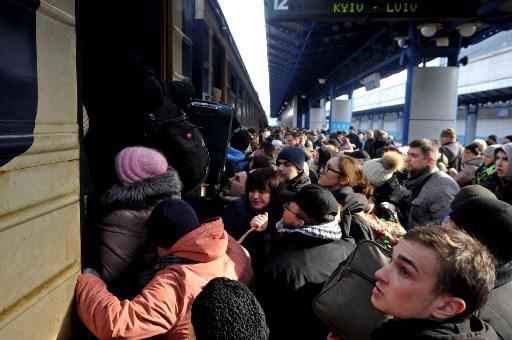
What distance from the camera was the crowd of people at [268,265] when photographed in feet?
4.15

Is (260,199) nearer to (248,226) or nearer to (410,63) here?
(248,226)

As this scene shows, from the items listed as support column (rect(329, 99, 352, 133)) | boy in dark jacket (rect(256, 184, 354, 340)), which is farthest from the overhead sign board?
support column (rect(329, 99, 352, 133))

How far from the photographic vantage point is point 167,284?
1608 mm

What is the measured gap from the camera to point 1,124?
111 centimetres

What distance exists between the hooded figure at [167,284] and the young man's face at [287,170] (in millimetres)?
1819

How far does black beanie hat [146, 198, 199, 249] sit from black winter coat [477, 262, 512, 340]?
3.74 ft

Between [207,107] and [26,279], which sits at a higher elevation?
[207,107]

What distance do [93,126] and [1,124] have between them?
1469 mm

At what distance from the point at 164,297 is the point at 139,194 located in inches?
21.4

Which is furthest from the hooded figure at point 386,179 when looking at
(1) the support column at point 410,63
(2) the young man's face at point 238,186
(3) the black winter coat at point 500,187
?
(1) the support column at point 410,63

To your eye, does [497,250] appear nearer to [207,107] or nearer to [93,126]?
[207,107]

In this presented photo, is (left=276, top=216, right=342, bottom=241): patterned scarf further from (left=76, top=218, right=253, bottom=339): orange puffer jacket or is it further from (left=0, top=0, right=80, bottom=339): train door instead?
(left=0, top=0, right=80, bottom=339): train door

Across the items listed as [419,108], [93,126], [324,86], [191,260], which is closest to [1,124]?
[191,260]

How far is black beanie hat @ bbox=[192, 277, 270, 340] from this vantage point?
1193 millimetres
